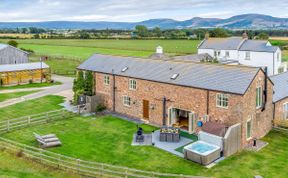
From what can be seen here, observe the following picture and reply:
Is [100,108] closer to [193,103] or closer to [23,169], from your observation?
[193,103]

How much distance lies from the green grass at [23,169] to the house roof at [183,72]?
1316cm

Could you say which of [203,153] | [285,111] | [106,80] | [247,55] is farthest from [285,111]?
[247,55]

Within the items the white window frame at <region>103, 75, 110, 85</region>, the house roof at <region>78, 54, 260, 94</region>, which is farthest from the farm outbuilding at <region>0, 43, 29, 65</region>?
the white window frame at <region>103, 75, 110, 85</region>

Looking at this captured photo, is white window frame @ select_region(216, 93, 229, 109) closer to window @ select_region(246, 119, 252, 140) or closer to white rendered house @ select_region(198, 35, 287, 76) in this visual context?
window @ select_region(246, 119, 252, 140)

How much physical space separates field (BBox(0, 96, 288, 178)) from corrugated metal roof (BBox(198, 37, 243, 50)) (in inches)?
1364

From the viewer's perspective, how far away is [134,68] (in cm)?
3403

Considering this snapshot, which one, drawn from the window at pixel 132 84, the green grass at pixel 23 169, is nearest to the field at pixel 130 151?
the green grass at pixel 23 169

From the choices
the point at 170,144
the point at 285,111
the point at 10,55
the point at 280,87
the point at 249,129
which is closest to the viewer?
the point at 170,144

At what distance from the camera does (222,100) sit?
2586cm

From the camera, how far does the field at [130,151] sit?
21281 millimetres

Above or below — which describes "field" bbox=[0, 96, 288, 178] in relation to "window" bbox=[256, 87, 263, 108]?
below

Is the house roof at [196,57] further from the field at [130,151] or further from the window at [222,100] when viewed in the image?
the window at [222,100]

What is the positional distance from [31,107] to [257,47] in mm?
39341

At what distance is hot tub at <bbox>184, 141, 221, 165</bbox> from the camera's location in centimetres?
2191
